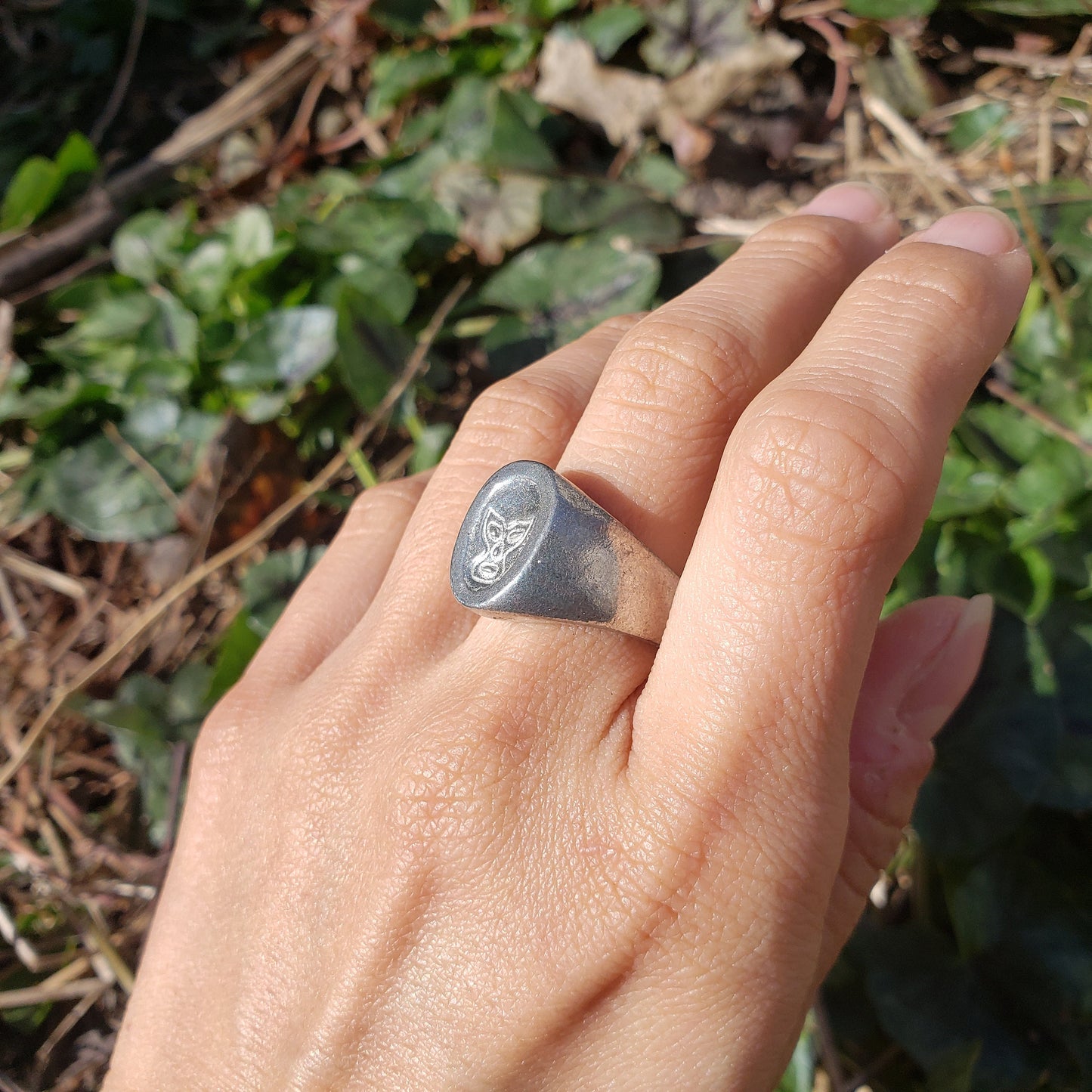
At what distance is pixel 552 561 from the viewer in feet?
3.00

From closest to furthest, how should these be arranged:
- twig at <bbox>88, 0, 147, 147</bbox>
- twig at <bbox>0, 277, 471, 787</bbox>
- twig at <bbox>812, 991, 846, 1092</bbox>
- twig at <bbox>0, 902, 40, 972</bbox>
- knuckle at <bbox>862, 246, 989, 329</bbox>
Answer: knuckle at <bbox>862, 246, 989, 329</bbox> < twig at <bbox>812, 991, 846, 1092</bbox> < twig at <bbox>0, 902, 40, 972</bbox> < twig at <bbox>0, 277, 471, 787</bbox> < twig at <bbox>88, 0, 147, 147</bbox>

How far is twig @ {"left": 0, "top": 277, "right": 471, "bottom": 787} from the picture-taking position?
1938 mm

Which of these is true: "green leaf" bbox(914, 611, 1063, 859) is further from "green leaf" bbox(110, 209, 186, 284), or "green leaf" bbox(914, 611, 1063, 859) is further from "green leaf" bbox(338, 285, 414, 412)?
"green leaf" bbox(110, 209, 186, 284)

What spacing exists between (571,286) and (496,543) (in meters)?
1.14

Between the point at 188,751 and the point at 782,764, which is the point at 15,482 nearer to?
the point at 188,751

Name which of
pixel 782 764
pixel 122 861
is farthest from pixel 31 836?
pixel 782 764

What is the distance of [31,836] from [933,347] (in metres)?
1.96

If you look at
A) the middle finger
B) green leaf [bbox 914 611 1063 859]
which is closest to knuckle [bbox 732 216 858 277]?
the middle finger

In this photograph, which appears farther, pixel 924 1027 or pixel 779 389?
pixel 924 1027

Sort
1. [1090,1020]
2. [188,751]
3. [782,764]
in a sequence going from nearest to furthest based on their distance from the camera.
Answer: [782,764] → [1090,1020] → [188,751]

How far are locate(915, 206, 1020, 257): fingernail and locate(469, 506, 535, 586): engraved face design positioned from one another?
2.06 feet

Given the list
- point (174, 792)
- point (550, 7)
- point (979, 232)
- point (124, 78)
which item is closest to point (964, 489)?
point (979, 232)

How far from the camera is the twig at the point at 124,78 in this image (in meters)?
2.76

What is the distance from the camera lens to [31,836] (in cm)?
196
